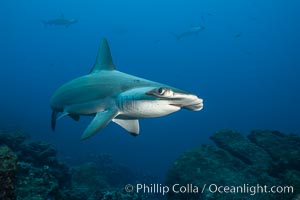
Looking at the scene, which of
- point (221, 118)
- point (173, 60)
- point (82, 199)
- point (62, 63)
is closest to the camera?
point (82, 199)

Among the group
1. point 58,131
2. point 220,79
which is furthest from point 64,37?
point 58,131

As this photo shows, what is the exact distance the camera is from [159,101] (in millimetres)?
3689

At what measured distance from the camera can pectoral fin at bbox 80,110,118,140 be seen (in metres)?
4.11

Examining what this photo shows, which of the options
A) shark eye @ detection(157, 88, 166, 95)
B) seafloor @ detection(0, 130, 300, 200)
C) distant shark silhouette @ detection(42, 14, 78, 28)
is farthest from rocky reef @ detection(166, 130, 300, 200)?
distant shark silhouette @ detection(42, 14, 78, 28)

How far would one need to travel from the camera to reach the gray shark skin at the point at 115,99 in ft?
12.1

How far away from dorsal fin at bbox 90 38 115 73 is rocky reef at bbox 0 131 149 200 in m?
2.49

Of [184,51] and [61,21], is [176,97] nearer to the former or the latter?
[61,21]

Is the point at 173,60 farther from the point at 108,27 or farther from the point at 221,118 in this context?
the point at 221,118

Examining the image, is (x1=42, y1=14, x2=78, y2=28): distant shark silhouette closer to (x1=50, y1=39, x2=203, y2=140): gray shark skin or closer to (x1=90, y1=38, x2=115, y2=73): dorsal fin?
(x1=50, y1=39, x2=203, y2=140): gray shark skin

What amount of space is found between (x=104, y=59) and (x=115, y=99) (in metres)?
1.85

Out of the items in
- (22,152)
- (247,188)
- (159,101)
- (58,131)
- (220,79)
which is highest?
(220,79)

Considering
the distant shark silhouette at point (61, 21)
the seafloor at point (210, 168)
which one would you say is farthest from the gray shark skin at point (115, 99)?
the distant shark silhouette at point (61, 21)

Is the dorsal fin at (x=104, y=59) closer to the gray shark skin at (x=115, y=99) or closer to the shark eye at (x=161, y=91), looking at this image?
the gray shark skin at (x=115, y=99)

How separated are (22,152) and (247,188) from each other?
6581mm
